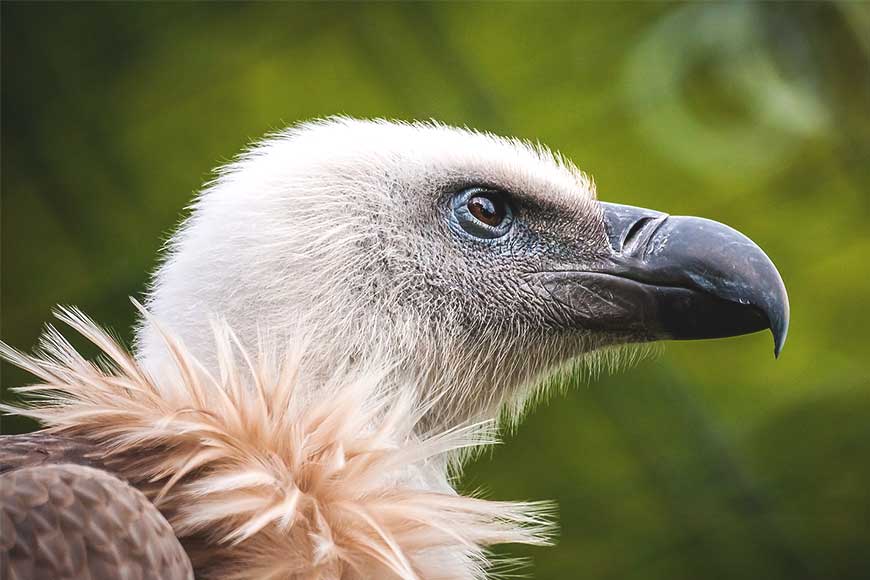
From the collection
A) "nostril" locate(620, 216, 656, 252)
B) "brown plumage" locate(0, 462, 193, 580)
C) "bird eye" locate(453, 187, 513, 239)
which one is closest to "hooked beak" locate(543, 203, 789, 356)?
"nostril" locate(620, 216, 656, 252)

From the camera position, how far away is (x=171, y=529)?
4.02ft

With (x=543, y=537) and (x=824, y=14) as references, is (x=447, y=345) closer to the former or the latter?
(x=543, y=537)

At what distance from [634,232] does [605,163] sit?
862 millimetres

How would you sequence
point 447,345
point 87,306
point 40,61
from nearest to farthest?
point 447,345
point 87,306
point 40,61

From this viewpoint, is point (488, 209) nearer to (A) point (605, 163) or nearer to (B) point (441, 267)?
(B) point (441, 267)

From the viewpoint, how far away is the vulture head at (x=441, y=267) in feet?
5.20

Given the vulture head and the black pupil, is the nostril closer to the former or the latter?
the vulture head

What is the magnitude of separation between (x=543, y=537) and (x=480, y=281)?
1.24 feet

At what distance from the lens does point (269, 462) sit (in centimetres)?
137

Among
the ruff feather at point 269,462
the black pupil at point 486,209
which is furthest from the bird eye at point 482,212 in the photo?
the ruff feather at point 269,462

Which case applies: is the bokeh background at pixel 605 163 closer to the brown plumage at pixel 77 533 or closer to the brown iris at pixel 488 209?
the brown iris at pixel 488 209

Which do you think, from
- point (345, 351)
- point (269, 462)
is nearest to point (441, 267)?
point (345, 351)

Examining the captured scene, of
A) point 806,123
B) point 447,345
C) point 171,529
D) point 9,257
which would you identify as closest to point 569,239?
point 447,345

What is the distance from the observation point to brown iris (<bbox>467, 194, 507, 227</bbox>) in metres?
1.77
